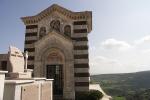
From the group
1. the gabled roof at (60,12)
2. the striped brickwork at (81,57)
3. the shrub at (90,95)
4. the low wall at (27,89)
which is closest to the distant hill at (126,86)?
the gabled roof at (60,12)

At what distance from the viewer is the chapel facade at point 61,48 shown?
25.8 meters

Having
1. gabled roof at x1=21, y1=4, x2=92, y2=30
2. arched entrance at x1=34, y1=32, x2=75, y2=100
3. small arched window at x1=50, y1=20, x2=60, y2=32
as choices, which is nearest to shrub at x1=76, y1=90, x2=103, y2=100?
arched entrance at x1=34, y1=32, x2=75, y2=100

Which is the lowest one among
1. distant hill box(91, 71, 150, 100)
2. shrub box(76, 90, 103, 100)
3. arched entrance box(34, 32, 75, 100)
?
distant hill box(91, 71, 150, 100)

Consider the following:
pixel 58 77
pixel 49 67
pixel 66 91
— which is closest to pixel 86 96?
pixel 66 91

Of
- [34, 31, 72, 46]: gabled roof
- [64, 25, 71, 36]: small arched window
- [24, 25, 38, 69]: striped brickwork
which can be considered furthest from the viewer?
[24, 25, 38, 69]: striped brickwork

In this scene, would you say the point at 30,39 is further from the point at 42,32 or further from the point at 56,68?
the point at 56,68

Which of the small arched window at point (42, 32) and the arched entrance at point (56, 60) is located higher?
the small arched window at point (42, 32)

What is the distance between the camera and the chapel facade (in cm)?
2575

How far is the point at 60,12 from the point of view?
28.3m

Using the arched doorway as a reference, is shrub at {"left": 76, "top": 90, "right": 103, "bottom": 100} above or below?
below

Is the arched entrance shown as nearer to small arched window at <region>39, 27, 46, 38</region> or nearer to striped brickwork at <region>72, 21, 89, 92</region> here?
striped brickwork at <region>72, 21, 89, 92</region>

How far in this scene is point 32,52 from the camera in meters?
27.8

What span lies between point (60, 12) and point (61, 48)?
517 centimetres

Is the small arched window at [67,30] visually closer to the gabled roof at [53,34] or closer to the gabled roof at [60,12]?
the gabled roof at [53,34]
